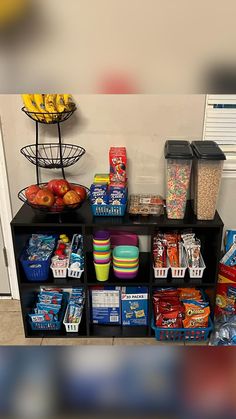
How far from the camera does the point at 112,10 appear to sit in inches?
7.6

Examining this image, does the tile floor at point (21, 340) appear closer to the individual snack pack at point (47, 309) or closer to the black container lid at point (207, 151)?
the individual snack pack at point (47, 309)

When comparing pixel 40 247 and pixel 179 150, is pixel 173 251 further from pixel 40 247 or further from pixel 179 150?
pixel 40 247

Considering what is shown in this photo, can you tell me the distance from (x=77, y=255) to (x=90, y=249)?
0.25 metres

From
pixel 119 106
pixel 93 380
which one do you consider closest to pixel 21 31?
pixel 93 380

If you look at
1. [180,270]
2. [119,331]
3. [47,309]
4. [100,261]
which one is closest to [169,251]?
[180,270]

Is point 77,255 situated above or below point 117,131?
below

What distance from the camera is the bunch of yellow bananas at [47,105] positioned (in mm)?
2072

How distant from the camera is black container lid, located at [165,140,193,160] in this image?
2.07 m

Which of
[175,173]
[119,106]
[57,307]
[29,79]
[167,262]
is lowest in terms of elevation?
[57,307]

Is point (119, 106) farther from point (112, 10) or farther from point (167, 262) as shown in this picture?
point (112, 10)

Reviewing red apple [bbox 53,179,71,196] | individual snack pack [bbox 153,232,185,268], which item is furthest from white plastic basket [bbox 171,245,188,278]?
red apple [bbox 53,179,71,196]

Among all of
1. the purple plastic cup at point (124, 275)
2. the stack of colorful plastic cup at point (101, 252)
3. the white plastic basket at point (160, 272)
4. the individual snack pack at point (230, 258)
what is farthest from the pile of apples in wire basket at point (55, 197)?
the individual snack pack at point (230, 258)

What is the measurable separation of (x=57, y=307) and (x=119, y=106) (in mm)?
1258

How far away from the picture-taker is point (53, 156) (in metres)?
2.45
